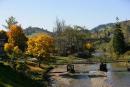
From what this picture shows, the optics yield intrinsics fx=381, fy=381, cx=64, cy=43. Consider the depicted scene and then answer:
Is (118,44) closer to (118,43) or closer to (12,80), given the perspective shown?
(118,43)

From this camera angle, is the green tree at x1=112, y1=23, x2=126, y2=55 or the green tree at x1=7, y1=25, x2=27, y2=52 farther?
the green tree at x1=112, y1=23, x2=126, y2=55

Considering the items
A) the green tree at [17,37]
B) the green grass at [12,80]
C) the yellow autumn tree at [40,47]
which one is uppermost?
the green tree at [17,37]

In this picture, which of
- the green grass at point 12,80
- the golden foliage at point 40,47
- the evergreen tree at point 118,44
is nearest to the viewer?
the green grass at point 12,80

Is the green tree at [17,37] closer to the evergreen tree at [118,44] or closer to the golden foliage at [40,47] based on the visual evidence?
the golden foliage at [40,47]

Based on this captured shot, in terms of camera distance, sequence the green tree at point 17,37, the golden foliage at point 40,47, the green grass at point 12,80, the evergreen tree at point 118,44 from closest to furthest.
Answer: the green grass at point 12,80 → the golden foliage at point 40,47 → the green tree at point 17,37 → the evergreen tree at point 118,44

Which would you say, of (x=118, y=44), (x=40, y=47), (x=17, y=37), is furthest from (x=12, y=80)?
(x=118, y=44)

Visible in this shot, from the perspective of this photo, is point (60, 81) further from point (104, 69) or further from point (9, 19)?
point (9, 19)

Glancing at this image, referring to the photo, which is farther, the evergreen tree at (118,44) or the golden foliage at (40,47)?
the evergreen tree at (118,44)

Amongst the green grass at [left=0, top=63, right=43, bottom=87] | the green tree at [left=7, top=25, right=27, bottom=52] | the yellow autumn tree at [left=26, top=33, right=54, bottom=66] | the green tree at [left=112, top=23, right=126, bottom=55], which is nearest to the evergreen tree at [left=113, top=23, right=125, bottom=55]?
the green tree at [left=112, top=23, right=126, bottom=55]

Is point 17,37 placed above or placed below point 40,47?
above

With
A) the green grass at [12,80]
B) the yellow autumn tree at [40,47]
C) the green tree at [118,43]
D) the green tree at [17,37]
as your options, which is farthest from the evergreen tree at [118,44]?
the green grass at [12,80]

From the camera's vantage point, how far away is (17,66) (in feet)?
251

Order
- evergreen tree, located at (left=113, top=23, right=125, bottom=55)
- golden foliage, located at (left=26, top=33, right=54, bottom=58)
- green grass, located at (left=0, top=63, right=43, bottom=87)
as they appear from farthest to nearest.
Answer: evergreen tree, located at (left=113, top=23, right=125, bottom=55), golden foliage, located at (left=26, top=33, right=54, bottom=58), green grass, located at (left=0, top=63, right=43, bottom=87)

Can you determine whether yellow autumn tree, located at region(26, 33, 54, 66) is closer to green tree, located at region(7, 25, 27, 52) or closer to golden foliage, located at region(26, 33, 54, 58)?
golden foliage, located at region(26, 33, 54, 58)
